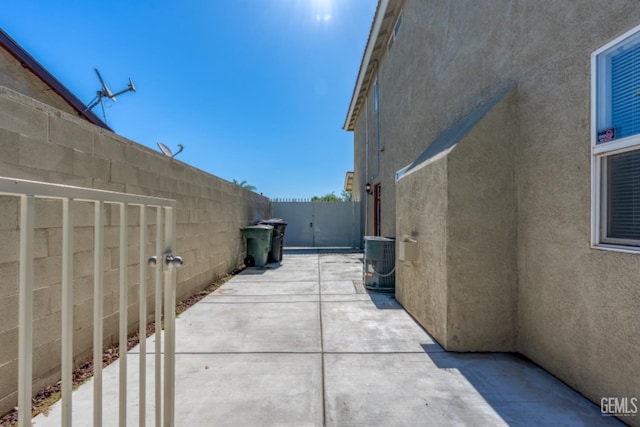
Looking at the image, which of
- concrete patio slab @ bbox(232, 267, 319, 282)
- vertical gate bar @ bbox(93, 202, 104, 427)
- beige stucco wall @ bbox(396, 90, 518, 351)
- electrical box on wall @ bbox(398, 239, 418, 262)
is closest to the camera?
vertical gate bar @ bbox(93, 202, 104, 427)

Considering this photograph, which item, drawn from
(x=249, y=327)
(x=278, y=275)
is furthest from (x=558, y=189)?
(x=278, y=275)

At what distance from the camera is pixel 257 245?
8.41 m

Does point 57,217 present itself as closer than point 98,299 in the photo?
No

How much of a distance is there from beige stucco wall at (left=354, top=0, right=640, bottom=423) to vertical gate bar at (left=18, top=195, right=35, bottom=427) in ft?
10.2

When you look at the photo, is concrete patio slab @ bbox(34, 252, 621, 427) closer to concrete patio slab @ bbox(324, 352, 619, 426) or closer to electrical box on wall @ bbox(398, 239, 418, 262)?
concrete patio slab @ bbox(324, 352, 619, 426)

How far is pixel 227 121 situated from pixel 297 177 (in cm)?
1682

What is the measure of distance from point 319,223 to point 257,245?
17.8 feet

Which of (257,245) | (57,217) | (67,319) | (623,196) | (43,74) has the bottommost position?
(257,245)

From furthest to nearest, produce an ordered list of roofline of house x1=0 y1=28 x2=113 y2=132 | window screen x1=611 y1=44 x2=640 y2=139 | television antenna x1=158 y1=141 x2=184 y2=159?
roofline of house x1=0 y1=28 x2=113 y2=132 < television antenna x1=158 y1=141 x2=184 y2=159 < window screen x1=611 y1=44 x2=640 y2=139

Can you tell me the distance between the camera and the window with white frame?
6.66ft

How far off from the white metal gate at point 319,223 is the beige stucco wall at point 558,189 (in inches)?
376

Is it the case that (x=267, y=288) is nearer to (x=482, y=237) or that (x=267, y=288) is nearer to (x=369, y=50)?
(x=482, y=237)

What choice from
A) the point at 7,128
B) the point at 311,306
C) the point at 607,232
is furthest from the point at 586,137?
the point at 7,128

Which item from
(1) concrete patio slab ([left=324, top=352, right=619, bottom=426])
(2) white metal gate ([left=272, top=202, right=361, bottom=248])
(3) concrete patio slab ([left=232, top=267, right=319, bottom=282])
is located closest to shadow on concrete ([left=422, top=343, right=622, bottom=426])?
(1) concrete patio slab ([left=324, top=352, right=619, bottom=426])
